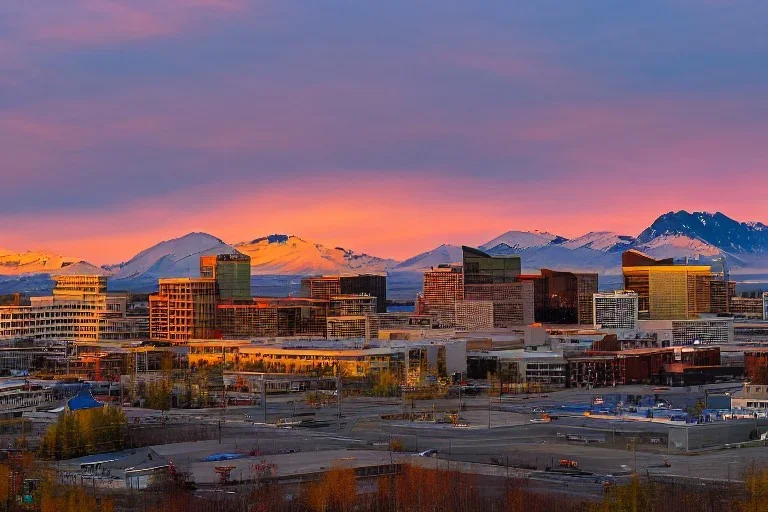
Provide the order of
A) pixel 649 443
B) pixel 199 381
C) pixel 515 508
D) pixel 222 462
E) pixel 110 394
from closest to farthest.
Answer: pixel 515 508 < pixel 222 462 < pixel 649 443 < pixel 110 394 < pixel 199 381

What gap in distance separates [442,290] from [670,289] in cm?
1436

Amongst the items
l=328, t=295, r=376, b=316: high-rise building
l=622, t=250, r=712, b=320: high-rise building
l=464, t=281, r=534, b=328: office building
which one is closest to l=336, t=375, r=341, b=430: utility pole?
l=328, t=295, r=376, b=316: high-rise building

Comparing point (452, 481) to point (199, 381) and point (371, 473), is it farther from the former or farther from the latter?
point (199, 381)

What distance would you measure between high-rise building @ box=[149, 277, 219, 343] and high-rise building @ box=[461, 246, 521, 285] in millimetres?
22698

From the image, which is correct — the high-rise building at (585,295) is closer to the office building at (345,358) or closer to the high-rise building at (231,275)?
the high-rise building at (231,275)

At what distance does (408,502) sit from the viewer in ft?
113

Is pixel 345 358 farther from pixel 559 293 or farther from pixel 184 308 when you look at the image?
pixel 559 293

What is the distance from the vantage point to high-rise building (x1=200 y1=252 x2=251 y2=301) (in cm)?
9912

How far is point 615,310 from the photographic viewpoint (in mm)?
100625

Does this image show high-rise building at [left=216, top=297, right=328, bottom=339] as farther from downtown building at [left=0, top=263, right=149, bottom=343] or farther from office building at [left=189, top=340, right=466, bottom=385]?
office building at [left=189, top=340, right=466, bottom=385]

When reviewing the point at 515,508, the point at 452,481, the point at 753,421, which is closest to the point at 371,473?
the point at 452,481

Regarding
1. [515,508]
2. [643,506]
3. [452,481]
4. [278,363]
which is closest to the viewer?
[643,506]

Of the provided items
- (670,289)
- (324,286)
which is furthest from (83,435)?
(324,286)

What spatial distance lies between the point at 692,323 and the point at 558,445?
164 ft
